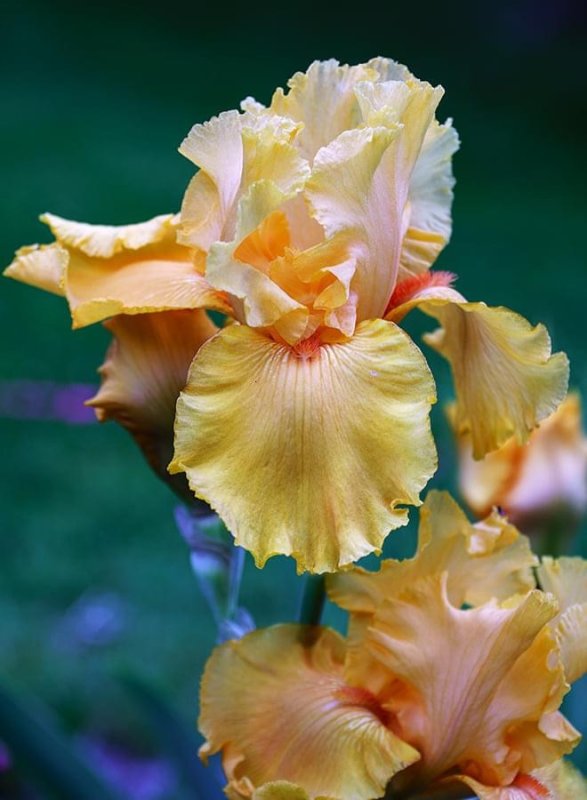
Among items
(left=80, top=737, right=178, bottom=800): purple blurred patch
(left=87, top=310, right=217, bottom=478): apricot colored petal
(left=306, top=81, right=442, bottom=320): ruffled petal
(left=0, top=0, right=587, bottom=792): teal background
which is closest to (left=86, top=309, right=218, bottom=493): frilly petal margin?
(left=87, top=310, right=217, bottom=478): apricot colored petal

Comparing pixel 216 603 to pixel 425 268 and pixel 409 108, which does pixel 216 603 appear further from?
pixel 409 108

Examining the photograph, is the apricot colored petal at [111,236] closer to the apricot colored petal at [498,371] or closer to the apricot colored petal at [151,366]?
the apricot colored petal at [151,366]

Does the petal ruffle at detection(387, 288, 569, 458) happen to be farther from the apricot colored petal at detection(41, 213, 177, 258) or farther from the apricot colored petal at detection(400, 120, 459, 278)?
the apricot colored petal at detection(41, 213, 177, 258)

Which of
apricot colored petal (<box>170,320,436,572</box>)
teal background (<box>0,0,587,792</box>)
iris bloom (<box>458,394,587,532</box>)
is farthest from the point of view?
teal background (<box>0,0,587,792</box>)

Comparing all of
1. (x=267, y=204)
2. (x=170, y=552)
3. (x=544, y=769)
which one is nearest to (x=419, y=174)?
(x=267, y=204)

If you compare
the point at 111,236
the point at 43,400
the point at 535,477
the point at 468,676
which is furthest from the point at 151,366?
the point at 43,400

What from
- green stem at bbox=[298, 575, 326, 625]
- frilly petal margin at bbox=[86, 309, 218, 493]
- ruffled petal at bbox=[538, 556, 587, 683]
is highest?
frilly petal margin at bbox=[86, 309, 218, 493]

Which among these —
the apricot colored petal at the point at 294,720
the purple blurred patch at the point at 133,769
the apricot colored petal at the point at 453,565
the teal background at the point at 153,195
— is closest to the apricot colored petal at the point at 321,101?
the apricot colored petal at the point at 453,565
